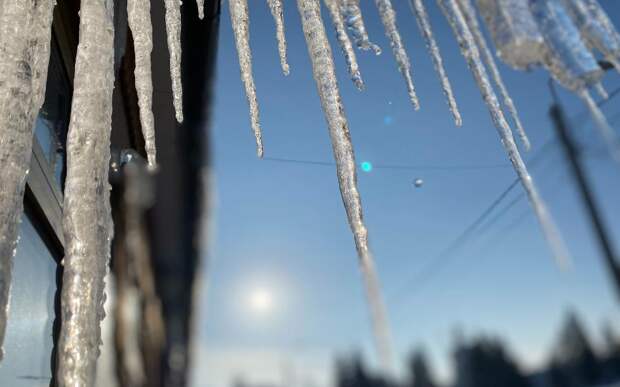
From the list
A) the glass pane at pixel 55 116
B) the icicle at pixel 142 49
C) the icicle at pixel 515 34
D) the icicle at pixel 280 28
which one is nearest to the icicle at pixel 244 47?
the icicle at pixel 280 28

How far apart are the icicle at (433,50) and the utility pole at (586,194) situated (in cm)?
585

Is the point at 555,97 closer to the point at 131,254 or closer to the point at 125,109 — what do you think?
the point at 131,254

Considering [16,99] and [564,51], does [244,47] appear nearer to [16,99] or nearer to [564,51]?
[16,99]

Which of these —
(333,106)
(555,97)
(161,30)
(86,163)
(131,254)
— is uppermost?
(555,97)

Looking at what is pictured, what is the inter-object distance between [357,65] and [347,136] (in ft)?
0.51

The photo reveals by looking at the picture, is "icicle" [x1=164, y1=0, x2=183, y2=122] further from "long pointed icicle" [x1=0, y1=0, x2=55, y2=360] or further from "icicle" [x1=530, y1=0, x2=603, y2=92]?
"icicle" [x1=530, y1=0, x2=603, y2=92]

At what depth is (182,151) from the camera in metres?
2.43

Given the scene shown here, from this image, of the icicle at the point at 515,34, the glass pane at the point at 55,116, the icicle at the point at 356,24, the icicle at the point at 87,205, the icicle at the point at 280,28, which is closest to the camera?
the icicle at the point at 515,34

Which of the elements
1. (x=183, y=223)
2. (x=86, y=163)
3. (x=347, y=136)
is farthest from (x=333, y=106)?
(x=183, y=223)

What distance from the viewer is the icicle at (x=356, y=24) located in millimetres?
1008

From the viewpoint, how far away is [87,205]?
85 centimetres

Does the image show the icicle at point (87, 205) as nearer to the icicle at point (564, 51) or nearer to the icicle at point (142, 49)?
the icicle at point (142, 49)

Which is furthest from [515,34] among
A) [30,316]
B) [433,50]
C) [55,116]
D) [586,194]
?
[586,194]

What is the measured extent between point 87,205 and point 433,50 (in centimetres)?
75
